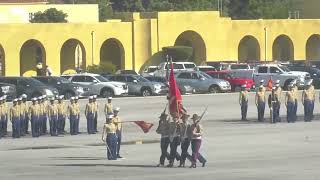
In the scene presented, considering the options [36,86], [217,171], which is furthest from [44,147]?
[36,86]

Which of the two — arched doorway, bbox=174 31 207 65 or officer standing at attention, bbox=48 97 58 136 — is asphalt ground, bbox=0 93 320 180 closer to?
officer standing at attention, bbox=48 97 58 136

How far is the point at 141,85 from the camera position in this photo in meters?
55.6

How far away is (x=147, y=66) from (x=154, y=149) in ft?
137

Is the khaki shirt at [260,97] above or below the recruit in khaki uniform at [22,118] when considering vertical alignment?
above

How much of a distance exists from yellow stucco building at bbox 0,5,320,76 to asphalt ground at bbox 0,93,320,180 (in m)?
26.0

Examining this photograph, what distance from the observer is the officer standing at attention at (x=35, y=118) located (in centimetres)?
3591

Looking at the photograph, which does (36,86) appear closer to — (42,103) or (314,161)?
(42,103)

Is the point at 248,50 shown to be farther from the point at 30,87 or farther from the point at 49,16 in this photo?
the point at 30,87

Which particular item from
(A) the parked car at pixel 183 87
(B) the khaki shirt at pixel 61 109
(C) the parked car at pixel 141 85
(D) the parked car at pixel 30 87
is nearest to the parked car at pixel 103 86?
(C) the parked car at pixel 141 85

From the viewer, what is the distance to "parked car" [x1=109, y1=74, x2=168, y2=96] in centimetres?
5512

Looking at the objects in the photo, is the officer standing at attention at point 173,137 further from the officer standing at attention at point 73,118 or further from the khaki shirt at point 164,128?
the officer standing at attention at point 73,118

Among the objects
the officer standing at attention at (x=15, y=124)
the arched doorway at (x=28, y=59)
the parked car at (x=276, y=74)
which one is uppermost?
the arched doorway at (x=28, y=59)

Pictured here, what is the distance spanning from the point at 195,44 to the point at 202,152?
46286 millimetres

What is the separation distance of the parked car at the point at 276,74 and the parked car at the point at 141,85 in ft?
19.3
